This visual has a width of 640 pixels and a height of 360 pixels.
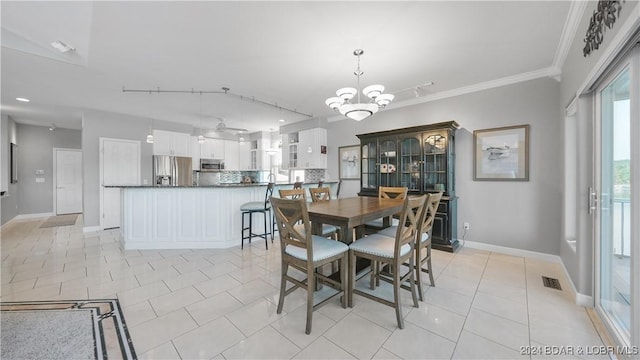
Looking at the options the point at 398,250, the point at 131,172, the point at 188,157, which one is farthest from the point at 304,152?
the point at 398,250

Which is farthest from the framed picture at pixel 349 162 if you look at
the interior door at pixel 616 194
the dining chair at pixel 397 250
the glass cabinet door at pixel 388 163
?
the interior door at pixel 616 194

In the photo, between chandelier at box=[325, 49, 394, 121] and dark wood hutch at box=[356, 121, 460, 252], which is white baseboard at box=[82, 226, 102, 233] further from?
chandelier at box=[325, 49, 394, 121]

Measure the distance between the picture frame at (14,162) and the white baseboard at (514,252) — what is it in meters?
9.88

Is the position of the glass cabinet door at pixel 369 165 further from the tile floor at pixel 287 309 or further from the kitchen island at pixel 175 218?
the kitchen island at pixel 175 218

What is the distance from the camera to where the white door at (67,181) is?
6980mm

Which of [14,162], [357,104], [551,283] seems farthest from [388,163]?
[14,162]

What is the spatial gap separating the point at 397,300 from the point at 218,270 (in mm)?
2180

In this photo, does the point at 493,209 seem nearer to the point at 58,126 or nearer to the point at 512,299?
the point at 512,299

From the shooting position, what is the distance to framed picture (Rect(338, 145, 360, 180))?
524 cm

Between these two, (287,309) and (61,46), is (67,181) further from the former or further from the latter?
(287,309)

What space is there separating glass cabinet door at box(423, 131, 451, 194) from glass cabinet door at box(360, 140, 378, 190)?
90cm

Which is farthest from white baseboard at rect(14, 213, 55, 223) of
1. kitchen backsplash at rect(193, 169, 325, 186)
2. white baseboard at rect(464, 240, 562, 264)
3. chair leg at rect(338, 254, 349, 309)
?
white baseboard at rect(464, 240, 562, 264)

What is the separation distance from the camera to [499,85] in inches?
139

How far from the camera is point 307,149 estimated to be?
233 inches
